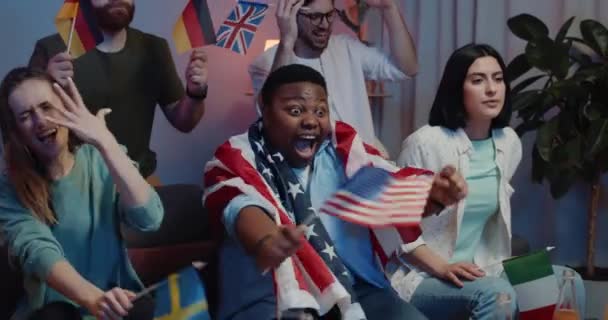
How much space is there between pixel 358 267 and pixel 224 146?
0.40m

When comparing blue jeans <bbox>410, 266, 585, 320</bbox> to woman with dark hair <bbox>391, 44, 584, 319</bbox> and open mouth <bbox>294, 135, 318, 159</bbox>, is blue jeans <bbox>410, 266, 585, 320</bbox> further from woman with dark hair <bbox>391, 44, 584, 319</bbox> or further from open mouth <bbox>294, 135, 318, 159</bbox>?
open mouth <bbox>294, 135, 318, 159</bbox>

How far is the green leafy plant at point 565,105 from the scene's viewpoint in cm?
274

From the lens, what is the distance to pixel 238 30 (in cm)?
241

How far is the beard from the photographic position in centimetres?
225

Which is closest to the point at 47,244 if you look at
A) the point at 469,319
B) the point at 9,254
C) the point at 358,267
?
the point at 9,254

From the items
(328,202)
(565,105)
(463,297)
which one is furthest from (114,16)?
(565,105)

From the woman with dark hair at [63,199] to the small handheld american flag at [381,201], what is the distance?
40 cm

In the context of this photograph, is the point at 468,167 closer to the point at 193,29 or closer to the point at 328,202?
the point at 328,202

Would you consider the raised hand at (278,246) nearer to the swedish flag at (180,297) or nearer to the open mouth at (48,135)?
the swedish flag at (180,297)

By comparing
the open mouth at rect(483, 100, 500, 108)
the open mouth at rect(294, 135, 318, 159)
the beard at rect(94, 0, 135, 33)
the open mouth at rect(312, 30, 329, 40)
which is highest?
the beard at rect(94, 0, 135, 33)

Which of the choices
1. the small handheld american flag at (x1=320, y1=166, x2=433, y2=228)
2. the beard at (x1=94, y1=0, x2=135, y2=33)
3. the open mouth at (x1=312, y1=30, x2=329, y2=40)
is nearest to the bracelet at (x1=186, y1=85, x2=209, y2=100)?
the beard at (x1=94, y1=0, x2=135, y2=33)

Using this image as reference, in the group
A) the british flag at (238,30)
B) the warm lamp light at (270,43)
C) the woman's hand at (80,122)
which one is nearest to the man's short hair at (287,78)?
the woman's hand at (80,122)

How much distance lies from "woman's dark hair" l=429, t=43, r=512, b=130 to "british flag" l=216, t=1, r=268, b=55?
549 mm

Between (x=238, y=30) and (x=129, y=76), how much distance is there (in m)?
0.32
